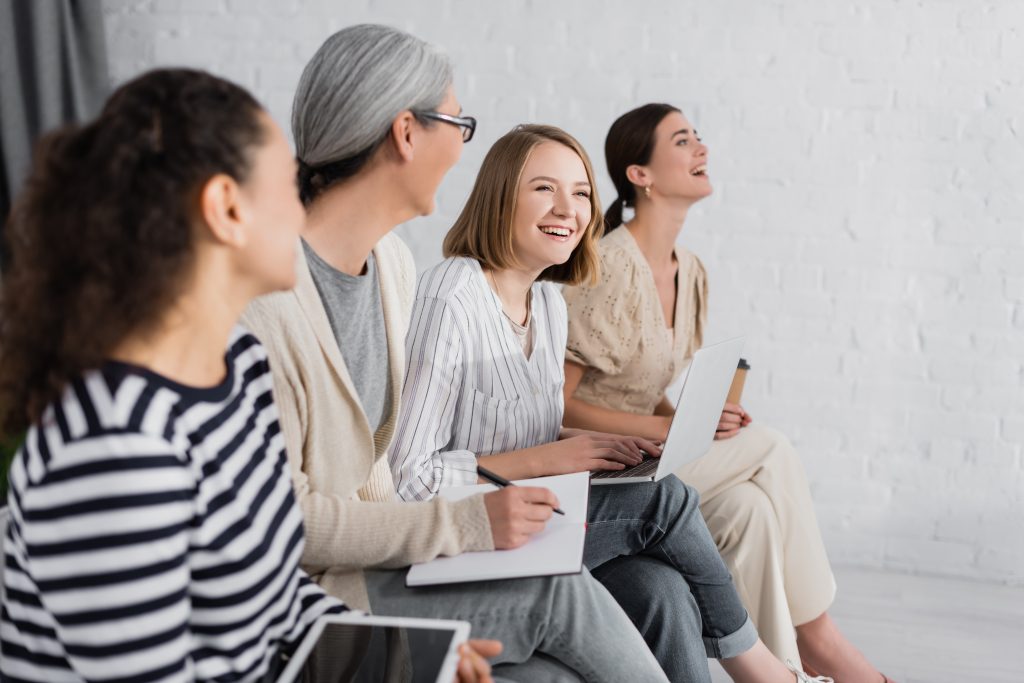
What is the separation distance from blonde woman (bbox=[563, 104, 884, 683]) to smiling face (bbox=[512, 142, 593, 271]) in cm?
34

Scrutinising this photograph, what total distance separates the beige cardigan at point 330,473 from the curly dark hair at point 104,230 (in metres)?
0.33

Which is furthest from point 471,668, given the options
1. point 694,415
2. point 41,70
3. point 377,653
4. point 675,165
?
point 41,70

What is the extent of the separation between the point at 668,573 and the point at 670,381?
83cm

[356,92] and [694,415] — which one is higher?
[356,92]

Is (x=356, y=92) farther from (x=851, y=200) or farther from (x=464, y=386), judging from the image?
(x=851, y=200)

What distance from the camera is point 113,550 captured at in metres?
0.77

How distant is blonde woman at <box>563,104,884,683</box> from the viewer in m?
2.00

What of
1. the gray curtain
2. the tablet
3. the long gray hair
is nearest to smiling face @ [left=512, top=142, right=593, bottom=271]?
the long gray hair

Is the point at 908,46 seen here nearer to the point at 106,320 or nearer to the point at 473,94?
the point at 473,94

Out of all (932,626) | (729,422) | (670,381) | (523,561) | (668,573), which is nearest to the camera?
(523,561)

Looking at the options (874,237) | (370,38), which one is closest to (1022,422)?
(874,237)

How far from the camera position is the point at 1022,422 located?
2.82m

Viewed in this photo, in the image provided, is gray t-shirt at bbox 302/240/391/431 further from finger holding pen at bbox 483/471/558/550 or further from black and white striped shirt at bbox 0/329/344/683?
black and white striped shirt at bbox 0/329/344/683

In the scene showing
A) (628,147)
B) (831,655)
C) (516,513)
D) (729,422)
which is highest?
(628,147)
